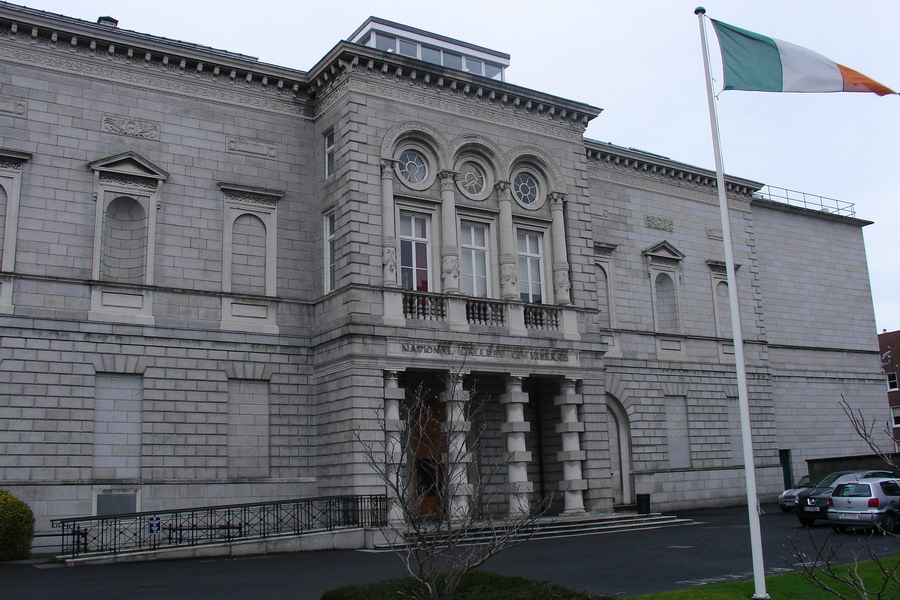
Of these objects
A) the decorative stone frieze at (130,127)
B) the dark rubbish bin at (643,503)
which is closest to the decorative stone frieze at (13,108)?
the decorative stone frieze at (130,127)

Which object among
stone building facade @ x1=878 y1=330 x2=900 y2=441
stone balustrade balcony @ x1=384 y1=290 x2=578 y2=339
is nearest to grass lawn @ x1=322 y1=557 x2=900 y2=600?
stone balustrade balcony @ x1=384 y1=290 x2=578 y2=339

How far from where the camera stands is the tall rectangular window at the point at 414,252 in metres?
27.5

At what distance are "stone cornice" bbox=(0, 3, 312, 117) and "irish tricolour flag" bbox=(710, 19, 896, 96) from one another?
16450 millimetres

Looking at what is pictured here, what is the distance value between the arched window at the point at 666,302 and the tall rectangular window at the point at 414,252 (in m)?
12.6

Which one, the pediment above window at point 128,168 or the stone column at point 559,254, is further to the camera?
the stone column at point 559,254

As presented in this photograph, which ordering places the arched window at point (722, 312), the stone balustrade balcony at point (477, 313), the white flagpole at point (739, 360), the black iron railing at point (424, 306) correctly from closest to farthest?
1. the white flagpole at point (739, 360)
2. the stone balustrade balcony at point (477, 313)
3. the black iron railing at point (424, 306)
4. the arched window at point (722, 312)

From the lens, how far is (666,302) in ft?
121

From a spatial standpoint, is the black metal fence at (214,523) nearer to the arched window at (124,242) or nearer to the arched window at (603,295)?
the arched window at (124,242)

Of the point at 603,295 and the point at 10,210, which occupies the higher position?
the point at 10,210

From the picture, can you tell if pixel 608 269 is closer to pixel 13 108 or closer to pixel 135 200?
pixel 135 200

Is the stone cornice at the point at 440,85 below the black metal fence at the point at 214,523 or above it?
above

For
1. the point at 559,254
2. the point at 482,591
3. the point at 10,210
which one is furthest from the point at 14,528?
the point at 559,254

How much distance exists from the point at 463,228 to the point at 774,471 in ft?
60.5

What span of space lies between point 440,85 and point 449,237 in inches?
202
